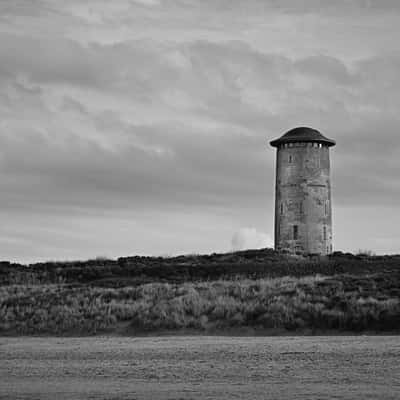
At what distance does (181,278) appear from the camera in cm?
3781

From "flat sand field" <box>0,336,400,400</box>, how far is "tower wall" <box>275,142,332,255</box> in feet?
105

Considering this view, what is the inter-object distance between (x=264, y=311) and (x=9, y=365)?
9927mm

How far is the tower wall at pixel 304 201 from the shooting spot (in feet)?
175

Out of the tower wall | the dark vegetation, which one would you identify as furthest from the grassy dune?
the tower wall

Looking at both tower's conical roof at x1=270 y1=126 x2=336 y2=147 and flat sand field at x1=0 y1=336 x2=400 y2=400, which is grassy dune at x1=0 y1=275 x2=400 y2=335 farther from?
tower's conical roof at x1=270 y1=126 x2=336 y2=147

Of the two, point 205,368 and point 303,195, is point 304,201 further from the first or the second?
point 205,368

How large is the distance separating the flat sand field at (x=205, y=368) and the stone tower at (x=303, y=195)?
32.0 meters

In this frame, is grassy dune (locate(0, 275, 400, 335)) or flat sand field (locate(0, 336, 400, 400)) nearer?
flat sand field (locate(0, 336, 400, 400))

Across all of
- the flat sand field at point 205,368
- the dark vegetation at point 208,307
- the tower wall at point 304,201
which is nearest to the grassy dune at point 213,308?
the dark vegetation at point 208,307

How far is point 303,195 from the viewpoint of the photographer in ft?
176

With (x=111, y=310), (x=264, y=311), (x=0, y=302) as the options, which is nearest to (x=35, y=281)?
(x=0, y=302)

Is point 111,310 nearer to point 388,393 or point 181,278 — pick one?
point 181,278

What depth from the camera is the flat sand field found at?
1230 centimetres

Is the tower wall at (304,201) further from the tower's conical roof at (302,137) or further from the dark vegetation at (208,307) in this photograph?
the dark vegetation at (208,307)
